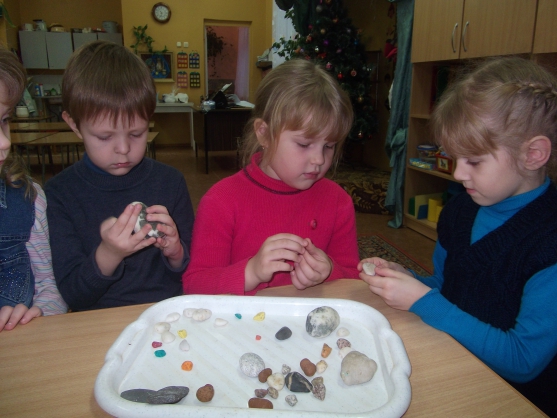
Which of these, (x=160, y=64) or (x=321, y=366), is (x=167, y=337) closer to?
(x=321, y=366)

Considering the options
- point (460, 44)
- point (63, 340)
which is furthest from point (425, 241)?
point (63, 340)

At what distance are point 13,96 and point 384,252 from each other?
254 centimetres

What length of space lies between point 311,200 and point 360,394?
72 centimetres

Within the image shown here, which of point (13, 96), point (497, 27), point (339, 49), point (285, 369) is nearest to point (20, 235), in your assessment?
point (13, 96)

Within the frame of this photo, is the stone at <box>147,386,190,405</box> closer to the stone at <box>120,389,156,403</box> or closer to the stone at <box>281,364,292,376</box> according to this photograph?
the stone at <box>120,389,156,403</box>

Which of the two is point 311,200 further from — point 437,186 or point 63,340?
point 437,186

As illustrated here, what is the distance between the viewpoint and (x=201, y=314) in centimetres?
72

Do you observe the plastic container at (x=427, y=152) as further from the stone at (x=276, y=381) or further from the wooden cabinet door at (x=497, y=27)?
the stone at (x=276, y=381)

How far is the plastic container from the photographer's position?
10.7 feet

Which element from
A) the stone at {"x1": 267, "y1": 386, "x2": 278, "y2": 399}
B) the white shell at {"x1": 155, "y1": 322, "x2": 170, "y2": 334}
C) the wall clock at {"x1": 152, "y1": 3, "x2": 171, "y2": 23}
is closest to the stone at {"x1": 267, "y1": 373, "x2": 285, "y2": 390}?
the stone at {"x1": 267, "y1": 386, "x2": 278, "y2": 399}

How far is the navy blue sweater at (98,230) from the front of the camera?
992 millimetres

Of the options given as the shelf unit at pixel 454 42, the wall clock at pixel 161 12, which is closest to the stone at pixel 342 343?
the shelf unit at pixel 454 42

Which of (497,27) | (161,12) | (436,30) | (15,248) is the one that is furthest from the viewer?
(161,12)

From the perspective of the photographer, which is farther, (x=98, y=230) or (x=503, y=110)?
(x=98, y=230)
